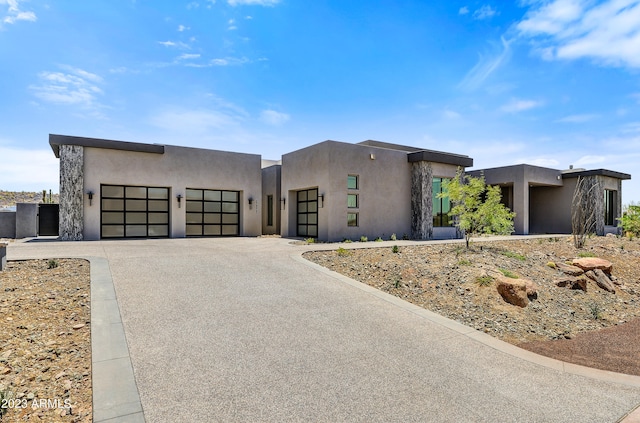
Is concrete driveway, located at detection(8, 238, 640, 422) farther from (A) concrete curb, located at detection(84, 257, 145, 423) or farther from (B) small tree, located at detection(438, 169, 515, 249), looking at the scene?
(B) small tree, located at detection(438, 169, 515, 249)

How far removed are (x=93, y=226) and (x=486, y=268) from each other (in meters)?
16.3

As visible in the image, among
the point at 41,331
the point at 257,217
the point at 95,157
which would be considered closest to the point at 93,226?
the point at 95,157

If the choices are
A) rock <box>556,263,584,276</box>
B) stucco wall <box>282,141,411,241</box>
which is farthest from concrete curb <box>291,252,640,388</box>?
stucco wall <box>282,141,411,241</box>

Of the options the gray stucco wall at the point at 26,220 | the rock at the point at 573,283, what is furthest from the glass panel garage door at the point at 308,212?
the gray stucco wall at the point at 26,220

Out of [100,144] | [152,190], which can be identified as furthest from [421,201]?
[100,144]

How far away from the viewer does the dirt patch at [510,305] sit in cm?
593

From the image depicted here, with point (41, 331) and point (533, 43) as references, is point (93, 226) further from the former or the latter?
point (533, 43)

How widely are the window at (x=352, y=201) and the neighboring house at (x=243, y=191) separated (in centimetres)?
5

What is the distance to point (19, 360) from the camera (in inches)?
156

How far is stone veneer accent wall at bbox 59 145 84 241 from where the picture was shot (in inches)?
601

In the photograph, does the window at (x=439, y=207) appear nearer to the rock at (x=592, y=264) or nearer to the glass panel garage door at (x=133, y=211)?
the rock at (x=592, y=264)

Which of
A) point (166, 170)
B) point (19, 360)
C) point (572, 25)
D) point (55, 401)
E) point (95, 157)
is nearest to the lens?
point (55, 401)

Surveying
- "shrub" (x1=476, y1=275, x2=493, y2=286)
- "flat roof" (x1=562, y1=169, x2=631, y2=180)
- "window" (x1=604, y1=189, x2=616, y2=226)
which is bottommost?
"shrub" (x1=476, y1=275, x2=493, y2=286)

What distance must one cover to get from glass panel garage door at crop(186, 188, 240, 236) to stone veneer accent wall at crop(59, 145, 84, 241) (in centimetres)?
483
